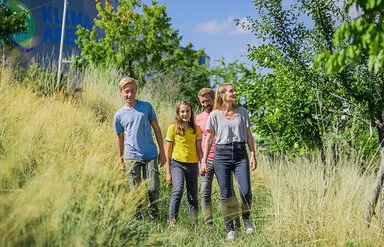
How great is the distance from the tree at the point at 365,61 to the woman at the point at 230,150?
1147 mm

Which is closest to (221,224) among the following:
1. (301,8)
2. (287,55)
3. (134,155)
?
(134,155)

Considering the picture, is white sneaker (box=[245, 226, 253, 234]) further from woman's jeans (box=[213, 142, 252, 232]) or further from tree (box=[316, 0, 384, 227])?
tree (box=[316, 0, 384, 227])

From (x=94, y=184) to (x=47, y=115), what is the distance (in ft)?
9.97

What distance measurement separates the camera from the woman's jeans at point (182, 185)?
6.30 m

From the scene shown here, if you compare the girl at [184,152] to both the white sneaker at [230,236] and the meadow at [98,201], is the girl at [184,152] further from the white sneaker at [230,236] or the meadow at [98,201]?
the white sneaker at [230,236]

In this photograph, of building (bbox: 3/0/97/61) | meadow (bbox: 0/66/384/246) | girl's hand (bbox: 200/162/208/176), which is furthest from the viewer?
building (bbox: 3/0/97/61)

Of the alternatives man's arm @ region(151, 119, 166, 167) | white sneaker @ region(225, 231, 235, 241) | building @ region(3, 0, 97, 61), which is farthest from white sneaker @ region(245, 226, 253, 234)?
building @ region(3, 0, 97, 61)

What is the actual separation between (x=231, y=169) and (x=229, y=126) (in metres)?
0.46

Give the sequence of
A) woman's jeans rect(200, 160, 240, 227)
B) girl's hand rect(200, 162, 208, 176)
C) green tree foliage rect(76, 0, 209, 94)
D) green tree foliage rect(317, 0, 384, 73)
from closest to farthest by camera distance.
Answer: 1. green tree foliage rect(317, 0, 384, 73)
2. girl's hand rect(200, 162, 208, 176)
3. woman's jeans rect(200, 160, 240, 227)
4. green tree foliage rect(76, 0, 209, 94)

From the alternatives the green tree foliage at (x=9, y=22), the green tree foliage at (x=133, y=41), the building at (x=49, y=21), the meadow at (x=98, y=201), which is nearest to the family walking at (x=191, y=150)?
the meadow at (x=98, y=201)

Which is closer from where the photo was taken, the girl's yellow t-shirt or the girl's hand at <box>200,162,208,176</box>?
the girl's hand at <box>200,162,208,176</box>

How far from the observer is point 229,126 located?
5.91 m

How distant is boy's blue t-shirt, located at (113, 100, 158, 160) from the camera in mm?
5969

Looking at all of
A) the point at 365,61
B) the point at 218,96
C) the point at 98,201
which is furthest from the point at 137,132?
the point at 365,61
